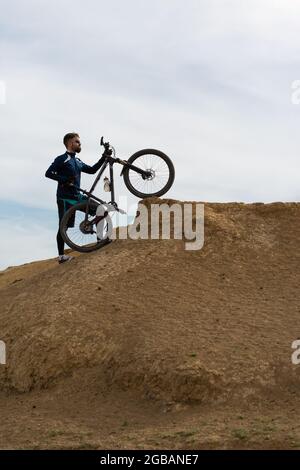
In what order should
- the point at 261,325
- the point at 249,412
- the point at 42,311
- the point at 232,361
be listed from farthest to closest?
the point at 42,311
the point at 261,325
the point at 232,361
the point at 249,412

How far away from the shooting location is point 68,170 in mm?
12867

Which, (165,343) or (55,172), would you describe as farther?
(55,172)

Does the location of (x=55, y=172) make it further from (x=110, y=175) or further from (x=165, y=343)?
(x=165, y=343)

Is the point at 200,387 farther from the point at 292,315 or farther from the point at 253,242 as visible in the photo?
the point at 253,242

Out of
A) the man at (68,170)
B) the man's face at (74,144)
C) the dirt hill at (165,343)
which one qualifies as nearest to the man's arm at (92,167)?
the man at (68,170)

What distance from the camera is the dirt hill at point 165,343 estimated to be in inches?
345

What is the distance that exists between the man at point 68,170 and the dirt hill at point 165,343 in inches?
45.0

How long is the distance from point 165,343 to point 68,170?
161 inches

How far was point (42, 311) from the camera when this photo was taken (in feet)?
39.2

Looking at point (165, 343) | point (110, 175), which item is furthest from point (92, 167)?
point (165, 343)

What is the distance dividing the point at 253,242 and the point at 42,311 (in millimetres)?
3758

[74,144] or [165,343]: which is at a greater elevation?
[74,144]

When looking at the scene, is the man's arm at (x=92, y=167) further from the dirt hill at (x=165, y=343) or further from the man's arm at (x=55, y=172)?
the dirt hill at (x=165, y=343)
